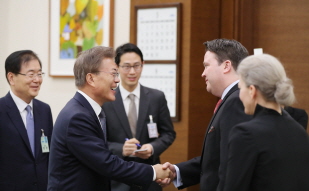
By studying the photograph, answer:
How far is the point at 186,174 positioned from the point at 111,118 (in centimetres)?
93

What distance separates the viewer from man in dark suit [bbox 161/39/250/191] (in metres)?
2.72

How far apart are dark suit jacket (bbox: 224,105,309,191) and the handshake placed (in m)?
0.92

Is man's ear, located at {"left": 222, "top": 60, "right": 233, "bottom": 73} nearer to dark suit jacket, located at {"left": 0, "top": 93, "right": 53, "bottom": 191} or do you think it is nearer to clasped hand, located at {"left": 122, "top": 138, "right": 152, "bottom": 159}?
clasped hand, located at {"left": 122, "top": 138, "right": 152, "bottom": 159}

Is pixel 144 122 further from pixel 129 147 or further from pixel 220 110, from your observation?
pixel 220 110

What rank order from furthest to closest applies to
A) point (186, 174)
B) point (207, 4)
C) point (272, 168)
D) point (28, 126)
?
point (207, 4)
point (28, 126)
point (186, 174)
point (272, 168)

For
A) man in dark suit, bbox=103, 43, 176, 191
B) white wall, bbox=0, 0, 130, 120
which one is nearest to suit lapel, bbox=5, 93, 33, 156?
man in dark suit, bbox=103, 43, 176, 191

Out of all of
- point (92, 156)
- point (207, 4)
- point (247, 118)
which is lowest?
point (92, 156)

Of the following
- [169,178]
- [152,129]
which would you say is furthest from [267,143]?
[152,129]

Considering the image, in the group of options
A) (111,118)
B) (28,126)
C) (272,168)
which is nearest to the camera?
(272,168)

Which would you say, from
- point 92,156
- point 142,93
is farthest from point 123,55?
point 92,156

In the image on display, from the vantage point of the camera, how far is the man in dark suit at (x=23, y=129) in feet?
12.1

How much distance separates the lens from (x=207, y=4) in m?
5.05

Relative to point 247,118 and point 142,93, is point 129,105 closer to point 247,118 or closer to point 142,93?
point 142,93

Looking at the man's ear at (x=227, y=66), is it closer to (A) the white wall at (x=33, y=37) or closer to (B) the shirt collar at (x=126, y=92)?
(B) the shirt collar at (x=126, y=92)
